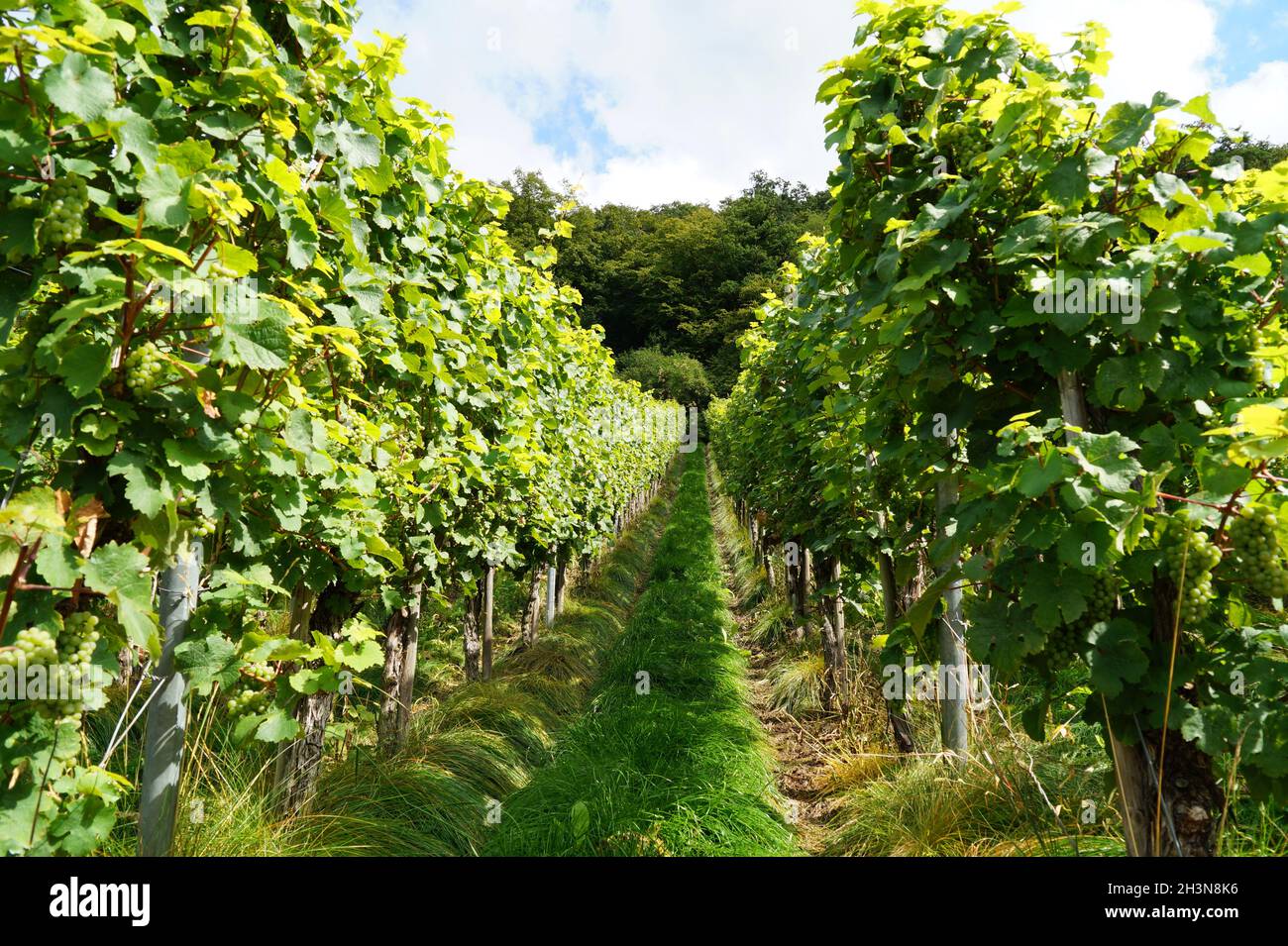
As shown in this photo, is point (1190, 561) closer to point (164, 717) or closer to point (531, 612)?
point (164, 717)

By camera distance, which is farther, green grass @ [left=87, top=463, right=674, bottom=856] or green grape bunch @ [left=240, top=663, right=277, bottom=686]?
green grass @ [left=87, top=463, right=674, bottom=856]

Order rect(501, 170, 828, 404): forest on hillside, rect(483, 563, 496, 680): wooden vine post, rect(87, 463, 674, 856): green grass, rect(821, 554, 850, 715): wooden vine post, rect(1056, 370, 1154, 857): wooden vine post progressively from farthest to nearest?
rect(501, 170, 828, 404): forest on hillside → rect(483, 563, 496, 680): wooden vine post → rect(821, 554, 850, 715): wooden vine post → rect(87, 463, 674, 856): green grass → rect(1056, 370, 1154, 857): wooden vine post

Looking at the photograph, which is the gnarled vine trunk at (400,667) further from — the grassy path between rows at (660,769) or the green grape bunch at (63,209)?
the green grape bunch at (63,209)

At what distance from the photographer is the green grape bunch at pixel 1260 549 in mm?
1609

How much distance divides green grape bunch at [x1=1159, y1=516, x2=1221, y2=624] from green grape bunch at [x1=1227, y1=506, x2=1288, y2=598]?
2.1 inches

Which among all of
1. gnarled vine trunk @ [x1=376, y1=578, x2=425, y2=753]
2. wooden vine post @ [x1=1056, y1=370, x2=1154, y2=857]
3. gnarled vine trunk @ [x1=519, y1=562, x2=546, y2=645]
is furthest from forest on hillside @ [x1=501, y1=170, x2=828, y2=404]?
wooden vine post @ [x1=1056, y1=370, x2=1154, y2=857]

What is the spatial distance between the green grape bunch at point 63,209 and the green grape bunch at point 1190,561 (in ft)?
8.70

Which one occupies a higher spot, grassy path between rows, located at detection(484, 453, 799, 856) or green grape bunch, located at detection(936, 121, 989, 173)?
green grape bunch, located at detection(936, 121, 989, 173)

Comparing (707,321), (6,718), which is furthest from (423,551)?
(707,321)

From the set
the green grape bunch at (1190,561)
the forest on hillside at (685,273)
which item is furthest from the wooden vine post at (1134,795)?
the forest on hillside at (685,273)

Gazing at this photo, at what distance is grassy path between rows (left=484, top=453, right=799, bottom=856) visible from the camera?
3625mm

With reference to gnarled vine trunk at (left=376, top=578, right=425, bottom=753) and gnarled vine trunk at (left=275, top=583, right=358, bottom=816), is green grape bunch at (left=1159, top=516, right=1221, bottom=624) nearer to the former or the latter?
gnarled vine trunk at (left=275, top=583, right=358, bottom=816)
